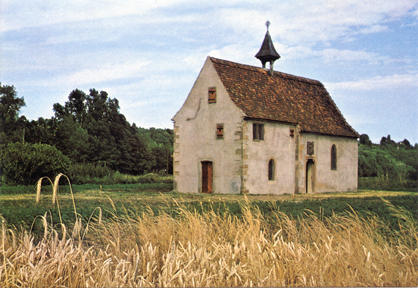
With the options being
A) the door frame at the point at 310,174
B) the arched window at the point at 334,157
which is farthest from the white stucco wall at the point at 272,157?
the arched window at the point at 334,157

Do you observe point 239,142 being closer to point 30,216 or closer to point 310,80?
point 310,80

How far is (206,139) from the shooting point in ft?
96.9

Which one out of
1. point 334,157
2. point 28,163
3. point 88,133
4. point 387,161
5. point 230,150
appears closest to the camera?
point 28,163

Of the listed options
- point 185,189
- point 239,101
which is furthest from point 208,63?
point 185,189

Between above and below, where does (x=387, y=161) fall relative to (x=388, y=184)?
above

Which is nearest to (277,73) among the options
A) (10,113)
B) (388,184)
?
(388,184)

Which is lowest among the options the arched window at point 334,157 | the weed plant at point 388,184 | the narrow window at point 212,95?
the weed plant at point 388,184

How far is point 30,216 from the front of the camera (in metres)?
10.9

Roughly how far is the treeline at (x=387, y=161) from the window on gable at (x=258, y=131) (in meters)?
13.8

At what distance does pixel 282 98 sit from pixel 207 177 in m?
8.06

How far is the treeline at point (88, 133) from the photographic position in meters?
43.6

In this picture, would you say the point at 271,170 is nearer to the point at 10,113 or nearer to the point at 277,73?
the point at 277,73

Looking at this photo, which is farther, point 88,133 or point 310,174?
point 88,133

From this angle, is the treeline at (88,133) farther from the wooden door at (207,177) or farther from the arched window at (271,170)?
the arched window at (271,170)
